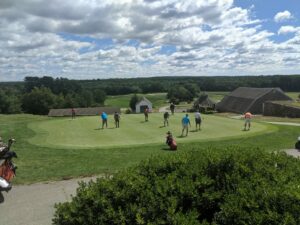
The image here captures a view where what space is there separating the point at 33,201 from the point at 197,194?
5.90 meters

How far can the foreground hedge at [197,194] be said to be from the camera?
528 cm

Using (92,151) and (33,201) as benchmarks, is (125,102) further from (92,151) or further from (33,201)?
(33,201)

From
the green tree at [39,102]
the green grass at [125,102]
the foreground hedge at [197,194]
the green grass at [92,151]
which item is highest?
the foreground hedge at [197,194]

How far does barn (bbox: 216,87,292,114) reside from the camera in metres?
81.1

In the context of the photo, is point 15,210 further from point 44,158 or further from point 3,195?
point 44,158

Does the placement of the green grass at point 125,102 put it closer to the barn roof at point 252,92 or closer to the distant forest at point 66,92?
the distant forest at point 66,92

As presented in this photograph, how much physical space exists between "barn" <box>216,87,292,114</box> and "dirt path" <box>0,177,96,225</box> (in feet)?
237

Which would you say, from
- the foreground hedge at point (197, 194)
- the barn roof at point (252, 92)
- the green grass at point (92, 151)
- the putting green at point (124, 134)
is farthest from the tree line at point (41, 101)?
the foreground hedge at point (197, 194)

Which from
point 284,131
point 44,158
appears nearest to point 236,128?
point 284,131

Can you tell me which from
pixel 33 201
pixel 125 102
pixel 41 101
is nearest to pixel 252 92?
pixel 41 101

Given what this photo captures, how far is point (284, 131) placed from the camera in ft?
86.9

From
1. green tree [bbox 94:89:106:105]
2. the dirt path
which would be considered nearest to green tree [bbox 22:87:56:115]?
green tree [bbox 94:89:106:105]

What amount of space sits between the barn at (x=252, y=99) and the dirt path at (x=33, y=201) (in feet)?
237

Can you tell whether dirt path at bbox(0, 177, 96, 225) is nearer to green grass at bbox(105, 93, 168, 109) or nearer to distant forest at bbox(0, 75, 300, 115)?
distant forest at bbox(0, 75, 300, 115)
